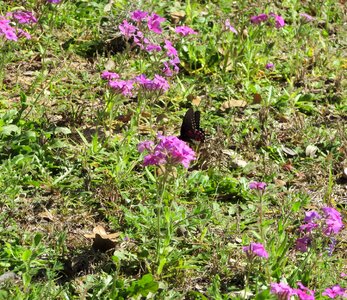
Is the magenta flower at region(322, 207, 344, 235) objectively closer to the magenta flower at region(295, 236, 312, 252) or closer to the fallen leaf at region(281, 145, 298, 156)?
the magenta flower at region(295, 236, 312, 252)

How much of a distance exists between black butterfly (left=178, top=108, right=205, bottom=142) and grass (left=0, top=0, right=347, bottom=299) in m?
0.05

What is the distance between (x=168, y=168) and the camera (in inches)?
125

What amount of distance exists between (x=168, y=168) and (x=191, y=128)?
3.32 ft

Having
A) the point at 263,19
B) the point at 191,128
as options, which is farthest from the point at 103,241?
the point at 263,19

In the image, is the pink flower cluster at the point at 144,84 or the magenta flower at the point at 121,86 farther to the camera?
the magenta flower at the point at 121,86

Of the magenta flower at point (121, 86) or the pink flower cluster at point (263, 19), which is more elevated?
the magenta flower at point (121, 86)

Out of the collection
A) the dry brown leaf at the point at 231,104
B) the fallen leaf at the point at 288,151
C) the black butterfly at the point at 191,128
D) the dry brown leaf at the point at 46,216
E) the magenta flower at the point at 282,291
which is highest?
the magenta flower at the point at 282,291

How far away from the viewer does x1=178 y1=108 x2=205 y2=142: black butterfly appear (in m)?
4.14

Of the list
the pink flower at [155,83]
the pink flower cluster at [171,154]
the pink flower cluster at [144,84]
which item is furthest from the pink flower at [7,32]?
the pink flower cluster at [171,154]

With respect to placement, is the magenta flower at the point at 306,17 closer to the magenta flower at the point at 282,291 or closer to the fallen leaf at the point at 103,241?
the fallen leaf at the point at 103,241

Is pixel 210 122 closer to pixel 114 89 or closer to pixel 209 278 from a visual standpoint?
pixel 114 89

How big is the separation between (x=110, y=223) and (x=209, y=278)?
1.87 feet

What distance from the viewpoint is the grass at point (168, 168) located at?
3352mm

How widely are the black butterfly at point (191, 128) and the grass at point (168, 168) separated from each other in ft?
0.17
